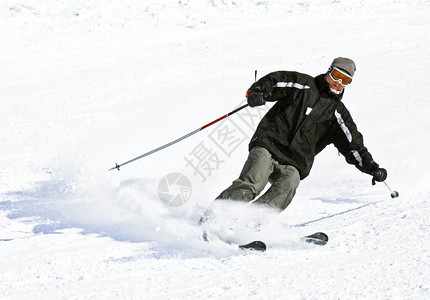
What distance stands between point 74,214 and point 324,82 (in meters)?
2.69

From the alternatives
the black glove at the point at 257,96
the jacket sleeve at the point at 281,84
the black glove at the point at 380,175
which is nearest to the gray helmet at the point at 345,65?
the jacket sleeve at the point at 281,84

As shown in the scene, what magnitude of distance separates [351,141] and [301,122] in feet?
1.60

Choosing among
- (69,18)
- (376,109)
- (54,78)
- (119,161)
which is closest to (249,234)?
(119,161)

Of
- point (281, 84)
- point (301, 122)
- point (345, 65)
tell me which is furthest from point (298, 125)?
point (345, 65)

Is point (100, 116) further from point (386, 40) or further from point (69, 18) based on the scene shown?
point (69, 18)

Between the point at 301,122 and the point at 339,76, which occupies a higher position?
the point at 339,76

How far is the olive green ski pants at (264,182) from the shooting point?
12.7ft

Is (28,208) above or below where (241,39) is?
below

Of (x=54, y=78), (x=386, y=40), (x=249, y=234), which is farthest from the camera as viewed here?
(x=386, y=40)

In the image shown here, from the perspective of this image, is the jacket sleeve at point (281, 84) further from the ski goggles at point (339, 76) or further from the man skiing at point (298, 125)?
the ski goggles at point (339, 76)

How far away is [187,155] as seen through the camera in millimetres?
7402

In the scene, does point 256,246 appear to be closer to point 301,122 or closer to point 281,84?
point 301,122

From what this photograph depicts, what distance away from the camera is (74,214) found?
4996mm

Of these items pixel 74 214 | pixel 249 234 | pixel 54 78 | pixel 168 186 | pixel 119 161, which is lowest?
pixel 249 234
